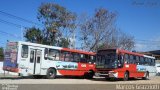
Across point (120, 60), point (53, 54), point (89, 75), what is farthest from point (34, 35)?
point (120, 60)

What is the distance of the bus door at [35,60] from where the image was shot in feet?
83.1

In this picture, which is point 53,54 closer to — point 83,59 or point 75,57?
point 75,57

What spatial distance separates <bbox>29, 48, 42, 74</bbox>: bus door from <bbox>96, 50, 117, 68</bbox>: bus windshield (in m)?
5.16

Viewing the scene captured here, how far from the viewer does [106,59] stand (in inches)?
1070

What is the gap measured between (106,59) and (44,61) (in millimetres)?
5281

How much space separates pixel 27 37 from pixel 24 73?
1196 inches

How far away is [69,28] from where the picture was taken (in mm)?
50938

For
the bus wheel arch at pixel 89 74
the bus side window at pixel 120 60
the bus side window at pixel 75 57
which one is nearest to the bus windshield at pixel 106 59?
the bus side window at pixel 120 60

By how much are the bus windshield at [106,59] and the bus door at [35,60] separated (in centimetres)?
516

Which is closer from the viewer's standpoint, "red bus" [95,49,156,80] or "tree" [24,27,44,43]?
"red bus" [95,49,156,80]

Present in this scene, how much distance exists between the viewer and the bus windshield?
26734 mm

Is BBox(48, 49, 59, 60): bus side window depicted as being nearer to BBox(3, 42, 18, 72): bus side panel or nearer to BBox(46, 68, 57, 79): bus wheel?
BBox(46, 68, 57, 79): bus wheel

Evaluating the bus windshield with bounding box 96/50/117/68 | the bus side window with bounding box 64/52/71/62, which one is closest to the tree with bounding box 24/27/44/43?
the bus side window with bounding box 64/52/71/62

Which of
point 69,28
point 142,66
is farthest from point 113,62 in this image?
point 69,28
